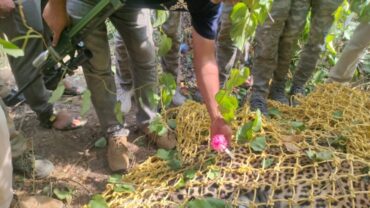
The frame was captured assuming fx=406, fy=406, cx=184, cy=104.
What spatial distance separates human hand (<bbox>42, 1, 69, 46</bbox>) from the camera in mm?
1797

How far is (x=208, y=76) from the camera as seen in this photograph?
1764 millimetres

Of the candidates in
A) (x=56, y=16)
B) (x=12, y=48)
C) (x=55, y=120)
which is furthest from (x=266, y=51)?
(x=12, y=48)

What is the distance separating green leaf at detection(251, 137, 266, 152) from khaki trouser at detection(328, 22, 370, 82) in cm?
155

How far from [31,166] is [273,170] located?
50.0 inches

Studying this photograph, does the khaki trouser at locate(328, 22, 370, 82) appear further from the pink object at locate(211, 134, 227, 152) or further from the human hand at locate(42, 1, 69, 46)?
the human hand at locate(42, 1, 69, 46)

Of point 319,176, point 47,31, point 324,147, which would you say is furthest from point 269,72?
point 47,31

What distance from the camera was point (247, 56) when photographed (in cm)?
337

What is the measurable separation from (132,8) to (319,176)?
3.89 ft

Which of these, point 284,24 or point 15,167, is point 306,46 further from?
point 15,167

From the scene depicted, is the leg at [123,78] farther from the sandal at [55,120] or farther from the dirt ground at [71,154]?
the sandal at [55,120]

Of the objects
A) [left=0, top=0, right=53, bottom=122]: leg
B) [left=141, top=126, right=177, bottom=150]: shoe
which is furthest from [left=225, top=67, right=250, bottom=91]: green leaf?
[left=0, top=0, right=53, bottom=122]: leg

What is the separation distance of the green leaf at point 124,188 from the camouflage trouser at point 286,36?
1177 mm

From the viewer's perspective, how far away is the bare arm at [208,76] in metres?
1.74

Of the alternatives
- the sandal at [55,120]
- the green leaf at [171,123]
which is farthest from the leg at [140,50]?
the sandal at [55,120]
